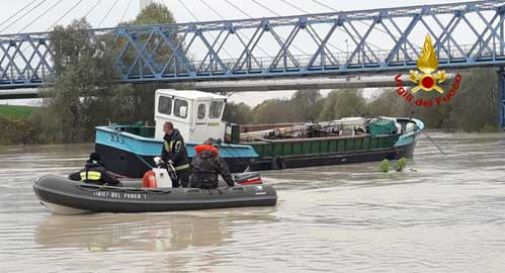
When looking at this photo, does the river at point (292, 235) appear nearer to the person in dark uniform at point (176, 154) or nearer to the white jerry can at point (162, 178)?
the white jerry can at point (162, 178)

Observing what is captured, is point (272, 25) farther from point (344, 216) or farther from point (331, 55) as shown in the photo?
point (344, 216)

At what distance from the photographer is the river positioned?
12680 millimetres

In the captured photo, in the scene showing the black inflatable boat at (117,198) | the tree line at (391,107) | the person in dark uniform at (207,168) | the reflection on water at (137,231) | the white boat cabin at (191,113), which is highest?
the tree line at (391,107)

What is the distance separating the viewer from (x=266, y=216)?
17984 mm

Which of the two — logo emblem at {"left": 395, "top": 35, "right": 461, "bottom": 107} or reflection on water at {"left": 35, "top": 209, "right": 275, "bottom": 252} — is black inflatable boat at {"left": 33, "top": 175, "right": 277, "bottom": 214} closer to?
reflection on water at {"left": 35, "top": 209, "right": 275, "bottom": 252}

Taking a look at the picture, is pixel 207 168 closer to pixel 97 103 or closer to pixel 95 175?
pixel 95 175

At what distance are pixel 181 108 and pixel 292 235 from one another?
14.1m

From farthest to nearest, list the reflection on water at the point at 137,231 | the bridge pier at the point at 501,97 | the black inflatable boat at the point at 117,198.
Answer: the bridge pier at the point at 501,97 → the black inflatable boat at the point at 117,198 → the reflection on water at the point at 137,231

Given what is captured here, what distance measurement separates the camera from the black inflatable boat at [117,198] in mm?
18250

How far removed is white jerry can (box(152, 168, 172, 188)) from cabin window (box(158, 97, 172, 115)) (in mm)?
9751

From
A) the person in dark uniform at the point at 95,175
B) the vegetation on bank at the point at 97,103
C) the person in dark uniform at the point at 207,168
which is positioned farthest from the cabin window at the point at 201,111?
the vegetation on bank at the point at 97,103

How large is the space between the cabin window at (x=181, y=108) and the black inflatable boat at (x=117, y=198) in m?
10.2

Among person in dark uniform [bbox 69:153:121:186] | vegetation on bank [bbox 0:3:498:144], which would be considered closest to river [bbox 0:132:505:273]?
person in dark uniform [bbox 69:153:121:186]

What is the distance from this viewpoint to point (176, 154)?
1945 cm
